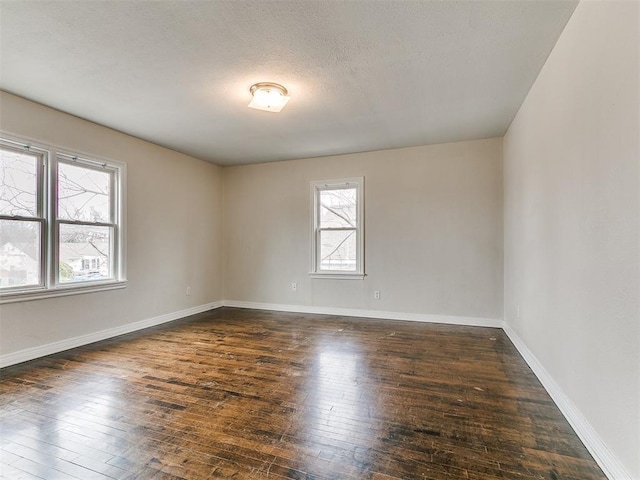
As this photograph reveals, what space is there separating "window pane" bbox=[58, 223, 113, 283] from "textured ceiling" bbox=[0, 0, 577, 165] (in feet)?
4.25

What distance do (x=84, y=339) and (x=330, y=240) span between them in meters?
3.51

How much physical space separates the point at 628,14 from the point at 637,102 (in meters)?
0.42

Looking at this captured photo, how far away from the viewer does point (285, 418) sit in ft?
6.97

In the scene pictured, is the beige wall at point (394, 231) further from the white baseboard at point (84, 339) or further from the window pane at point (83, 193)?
the window pane at point (83, 193)

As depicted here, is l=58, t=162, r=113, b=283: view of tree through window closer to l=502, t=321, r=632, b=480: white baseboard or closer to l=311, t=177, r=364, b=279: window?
l=311, t=177, r=364, b=279: window

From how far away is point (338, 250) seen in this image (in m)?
5.30

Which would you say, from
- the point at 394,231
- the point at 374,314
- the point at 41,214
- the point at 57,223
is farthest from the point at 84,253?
the point at 394,231

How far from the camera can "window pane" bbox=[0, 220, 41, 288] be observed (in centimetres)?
306

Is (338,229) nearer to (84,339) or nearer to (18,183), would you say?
(84,339)

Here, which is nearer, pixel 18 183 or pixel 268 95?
pixel 268 95

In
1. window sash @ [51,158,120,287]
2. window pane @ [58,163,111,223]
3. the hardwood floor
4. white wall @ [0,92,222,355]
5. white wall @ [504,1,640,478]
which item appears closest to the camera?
white wall @ [504,1,640,478]

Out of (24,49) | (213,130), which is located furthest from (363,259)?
(24,49)

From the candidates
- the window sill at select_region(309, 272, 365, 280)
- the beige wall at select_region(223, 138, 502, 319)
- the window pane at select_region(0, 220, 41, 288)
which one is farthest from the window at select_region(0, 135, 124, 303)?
the window sill at select_region(309, 272, 365, 280)

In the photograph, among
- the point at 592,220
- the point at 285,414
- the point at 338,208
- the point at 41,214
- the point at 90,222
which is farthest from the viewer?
the point at 338,208
